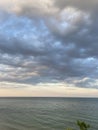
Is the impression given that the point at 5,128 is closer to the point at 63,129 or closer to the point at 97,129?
the point at 63,129

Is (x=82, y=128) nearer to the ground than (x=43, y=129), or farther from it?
farther from it

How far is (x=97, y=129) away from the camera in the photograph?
5294 centimetres

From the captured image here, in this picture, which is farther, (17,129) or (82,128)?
(17,129)

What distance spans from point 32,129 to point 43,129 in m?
2.97

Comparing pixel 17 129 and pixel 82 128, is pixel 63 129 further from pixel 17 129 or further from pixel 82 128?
pixel 82 128

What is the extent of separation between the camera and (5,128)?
2121 inches

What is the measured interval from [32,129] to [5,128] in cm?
761

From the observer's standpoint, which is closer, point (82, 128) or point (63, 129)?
point (82, 128)

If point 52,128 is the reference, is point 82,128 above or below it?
above

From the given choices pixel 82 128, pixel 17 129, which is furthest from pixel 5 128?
pixel 82 128

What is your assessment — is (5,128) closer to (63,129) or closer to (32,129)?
(32,129)

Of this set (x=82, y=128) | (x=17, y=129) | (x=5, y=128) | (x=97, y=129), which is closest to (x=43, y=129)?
(x=17, y=129)

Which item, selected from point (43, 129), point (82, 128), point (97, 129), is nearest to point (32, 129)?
point (43, 129)

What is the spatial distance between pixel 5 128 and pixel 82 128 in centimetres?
4089
